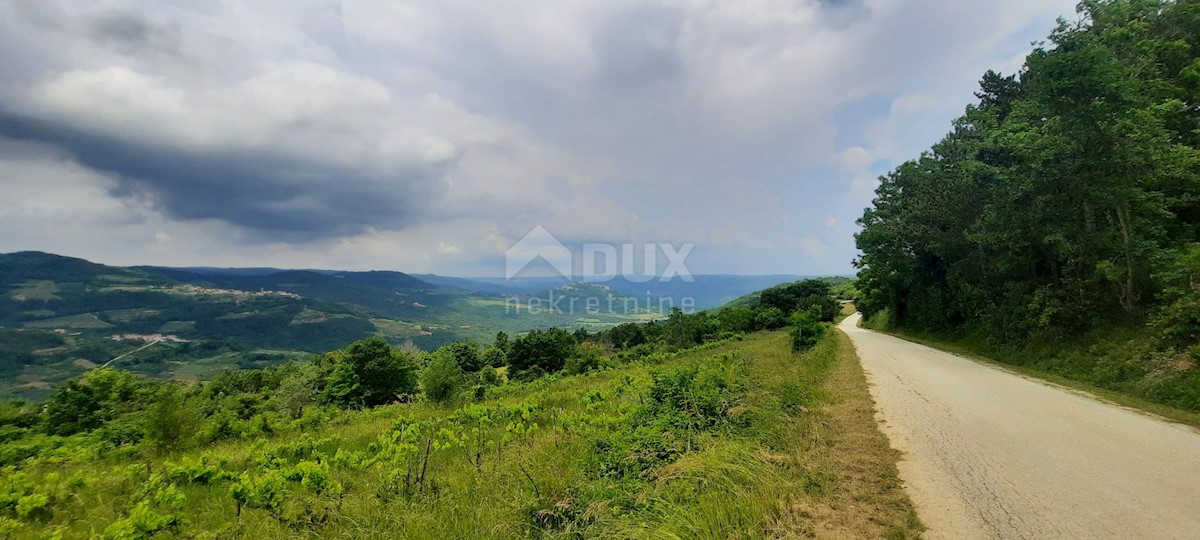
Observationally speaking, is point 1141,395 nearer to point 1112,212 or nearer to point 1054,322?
point 1054,322

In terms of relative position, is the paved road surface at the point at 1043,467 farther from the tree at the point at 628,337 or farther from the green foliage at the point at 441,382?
the tree at the point at 628,337

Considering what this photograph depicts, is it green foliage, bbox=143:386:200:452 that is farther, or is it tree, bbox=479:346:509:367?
tree, bbox=479:346:509:367

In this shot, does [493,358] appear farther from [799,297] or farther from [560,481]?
[560,481]

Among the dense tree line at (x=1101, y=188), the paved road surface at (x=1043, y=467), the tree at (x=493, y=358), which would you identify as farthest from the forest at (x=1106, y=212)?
the tree at (x=493, y=358)

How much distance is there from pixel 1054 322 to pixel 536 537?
68.9 ft

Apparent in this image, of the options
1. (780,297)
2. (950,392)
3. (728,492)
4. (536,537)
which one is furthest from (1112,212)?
(780,297)

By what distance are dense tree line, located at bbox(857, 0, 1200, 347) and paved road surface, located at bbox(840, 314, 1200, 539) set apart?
7.28 meters

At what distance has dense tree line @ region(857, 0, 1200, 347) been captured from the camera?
532 inches

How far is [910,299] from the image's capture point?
3491cm

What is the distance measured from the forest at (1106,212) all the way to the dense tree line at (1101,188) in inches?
1.8

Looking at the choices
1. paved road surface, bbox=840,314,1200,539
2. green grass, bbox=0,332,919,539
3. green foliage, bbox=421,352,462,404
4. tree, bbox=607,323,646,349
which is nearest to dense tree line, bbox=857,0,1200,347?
paved road surface, bbox=840,314,1200,539

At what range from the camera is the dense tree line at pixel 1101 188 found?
13.5 m

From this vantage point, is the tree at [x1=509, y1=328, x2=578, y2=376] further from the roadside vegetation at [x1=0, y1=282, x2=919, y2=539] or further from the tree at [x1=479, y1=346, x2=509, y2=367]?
the roadside vegetation at [x1=0, y1=282, x2=919, y2=539]

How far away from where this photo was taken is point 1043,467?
5.27 m
